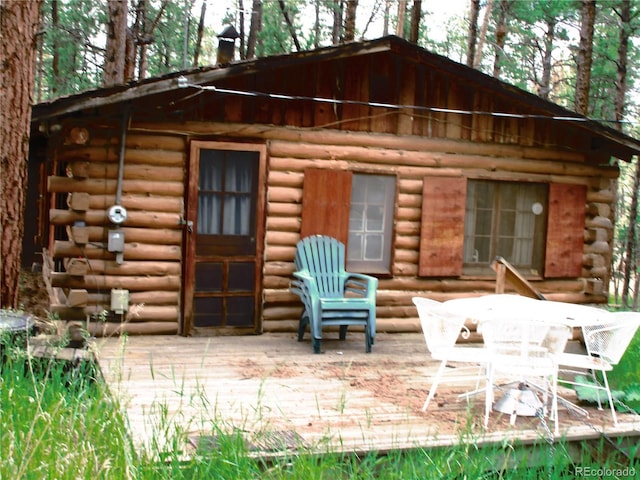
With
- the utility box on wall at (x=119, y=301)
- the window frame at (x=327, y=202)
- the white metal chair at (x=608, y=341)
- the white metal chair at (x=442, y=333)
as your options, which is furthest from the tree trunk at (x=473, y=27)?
the white metal chair at (x=442, y=333)

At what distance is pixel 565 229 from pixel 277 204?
3.68m

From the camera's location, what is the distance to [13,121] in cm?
634

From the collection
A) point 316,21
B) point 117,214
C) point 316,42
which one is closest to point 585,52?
point 117,214

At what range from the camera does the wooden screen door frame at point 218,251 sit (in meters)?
7.66

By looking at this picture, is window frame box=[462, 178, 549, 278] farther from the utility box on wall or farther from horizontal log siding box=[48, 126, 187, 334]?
the utility box on wall

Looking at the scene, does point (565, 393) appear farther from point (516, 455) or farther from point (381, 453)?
point (381, 453)

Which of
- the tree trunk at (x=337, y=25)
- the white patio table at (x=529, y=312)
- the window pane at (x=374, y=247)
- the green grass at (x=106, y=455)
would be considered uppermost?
the tree trunk at (x=337, y=25)

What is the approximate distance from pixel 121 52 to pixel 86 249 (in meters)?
6.90

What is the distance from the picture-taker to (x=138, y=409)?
16.0 ft

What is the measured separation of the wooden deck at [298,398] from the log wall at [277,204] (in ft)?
1.56

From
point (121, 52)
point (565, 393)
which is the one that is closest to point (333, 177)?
point (565, 393)

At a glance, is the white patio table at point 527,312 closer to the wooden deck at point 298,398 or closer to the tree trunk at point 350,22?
the wooden deck at point 298,398

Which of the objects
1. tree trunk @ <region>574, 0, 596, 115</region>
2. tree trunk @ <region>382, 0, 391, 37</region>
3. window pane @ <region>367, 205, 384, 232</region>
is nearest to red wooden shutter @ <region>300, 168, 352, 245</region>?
window pane @ <region>367, 205, 384, 232</region>

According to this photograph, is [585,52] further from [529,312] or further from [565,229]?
[529,312]
